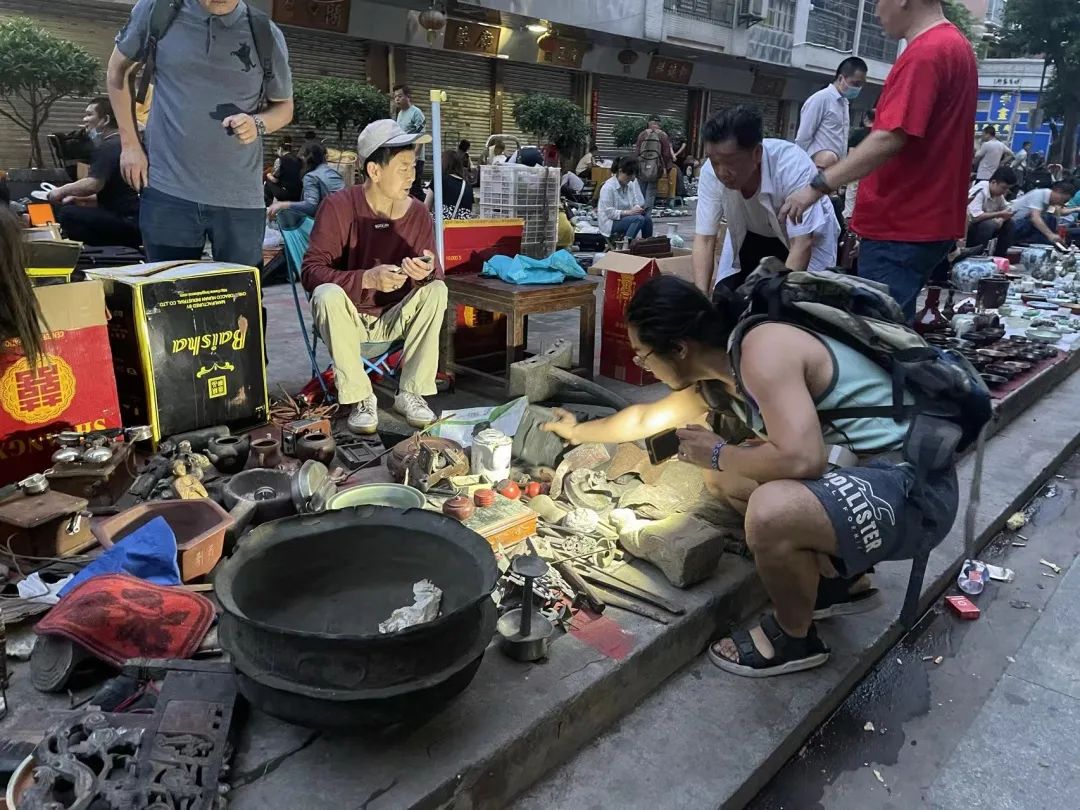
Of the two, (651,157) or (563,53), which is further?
(563,53)

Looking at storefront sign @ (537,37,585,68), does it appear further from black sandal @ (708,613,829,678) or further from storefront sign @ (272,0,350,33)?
black sandal @ (708,613,829,678)

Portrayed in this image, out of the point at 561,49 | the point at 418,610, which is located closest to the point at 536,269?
the point at 418,610

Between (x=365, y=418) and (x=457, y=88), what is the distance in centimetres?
1546

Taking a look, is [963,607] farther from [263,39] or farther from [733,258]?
[263,39]

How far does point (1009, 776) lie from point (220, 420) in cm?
335

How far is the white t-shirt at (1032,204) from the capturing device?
10.7 metres

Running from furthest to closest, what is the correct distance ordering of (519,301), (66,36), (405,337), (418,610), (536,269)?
(66,36) < (536,269) < (519,301) < (405,337) < (418,610)

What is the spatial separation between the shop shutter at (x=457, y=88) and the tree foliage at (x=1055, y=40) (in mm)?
23946

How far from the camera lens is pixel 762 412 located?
214cm

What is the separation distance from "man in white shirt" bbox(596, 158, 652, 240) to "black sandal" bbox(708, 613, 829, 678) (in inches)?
332

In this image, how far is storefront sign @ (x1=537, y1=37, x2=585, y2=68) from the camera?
1838 centimetres

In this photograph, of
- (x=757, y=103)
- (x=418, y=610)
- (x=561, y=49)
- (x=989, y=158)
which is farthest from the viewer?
(x=757, y=103)

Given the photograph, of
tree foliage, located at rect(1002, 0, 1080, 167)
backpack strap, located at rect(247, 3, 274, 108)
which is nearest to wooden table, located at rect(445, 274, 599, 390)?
backpack strap, located at rect(247, 3, 274, 108)

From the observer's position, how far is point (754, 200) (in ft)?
11.8
